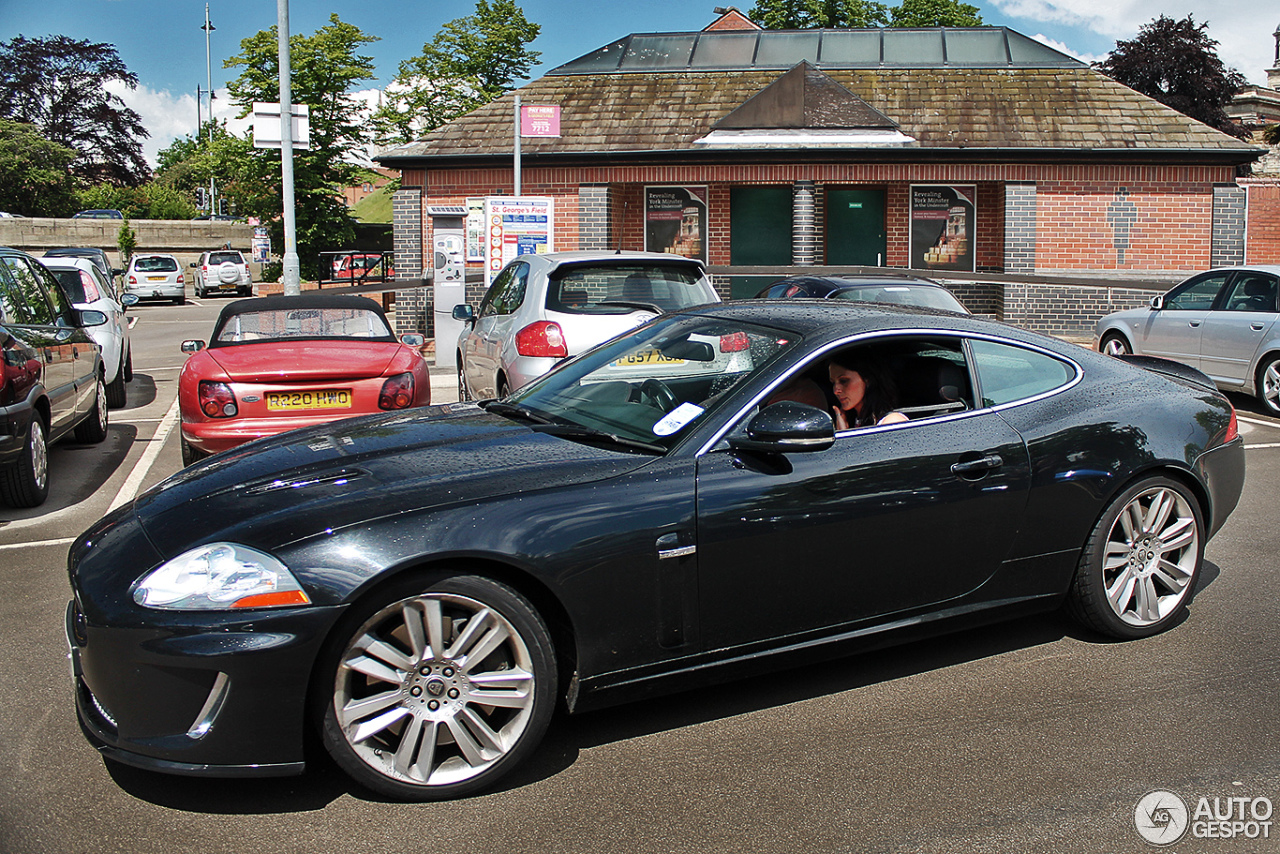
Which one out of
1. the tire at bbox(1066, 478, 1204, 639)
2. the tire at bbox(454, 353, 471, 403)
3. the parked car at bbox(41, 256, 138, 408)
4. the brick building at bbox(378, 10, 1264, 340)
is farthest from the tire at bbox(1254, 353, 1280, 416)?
the parked car at bbox(41, 256, 138, 408)

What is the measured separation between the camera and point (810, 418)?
3559 mm

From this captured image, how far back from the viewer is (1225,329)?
11086 millimetres

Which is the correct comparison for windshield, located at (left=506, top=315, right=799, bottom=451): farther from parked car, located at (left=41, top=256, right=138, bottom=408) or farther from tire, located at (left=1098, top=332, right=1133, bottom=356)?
tire, located at (left=1098, top=332, right=1133, bottom=356)

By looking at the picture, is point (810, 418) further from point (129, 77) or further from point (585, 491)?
point (129, 77)

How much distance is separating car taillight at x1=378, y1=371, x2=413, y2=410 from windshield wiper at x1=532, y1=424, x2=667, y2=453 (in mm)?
3260

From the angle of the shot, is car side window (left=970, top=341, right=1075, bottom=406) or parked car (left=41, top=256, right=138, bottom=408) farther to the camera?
parked car (left=41, top=256, right=138, bottom=408)

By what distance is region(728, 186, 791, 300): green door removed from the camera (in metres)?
21.1

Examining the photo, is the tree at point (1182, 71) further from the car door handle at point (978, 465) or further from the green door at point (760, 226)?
the car door handle at point (978, 465)

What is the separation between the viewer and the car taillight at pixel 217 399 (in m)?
6.87

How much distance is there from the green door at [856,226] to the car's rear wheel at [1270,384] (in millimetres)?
10642

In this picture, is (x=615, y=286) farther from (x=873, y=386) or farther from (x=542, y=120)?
(x=542, y=120)

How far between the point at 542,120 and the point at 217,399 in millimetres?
11452

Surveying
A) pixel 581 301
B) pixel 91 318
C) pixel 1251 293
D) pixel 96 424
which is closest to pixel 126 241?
pixel 96 424

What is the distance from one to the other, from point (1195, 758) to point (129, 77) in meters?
75.3
